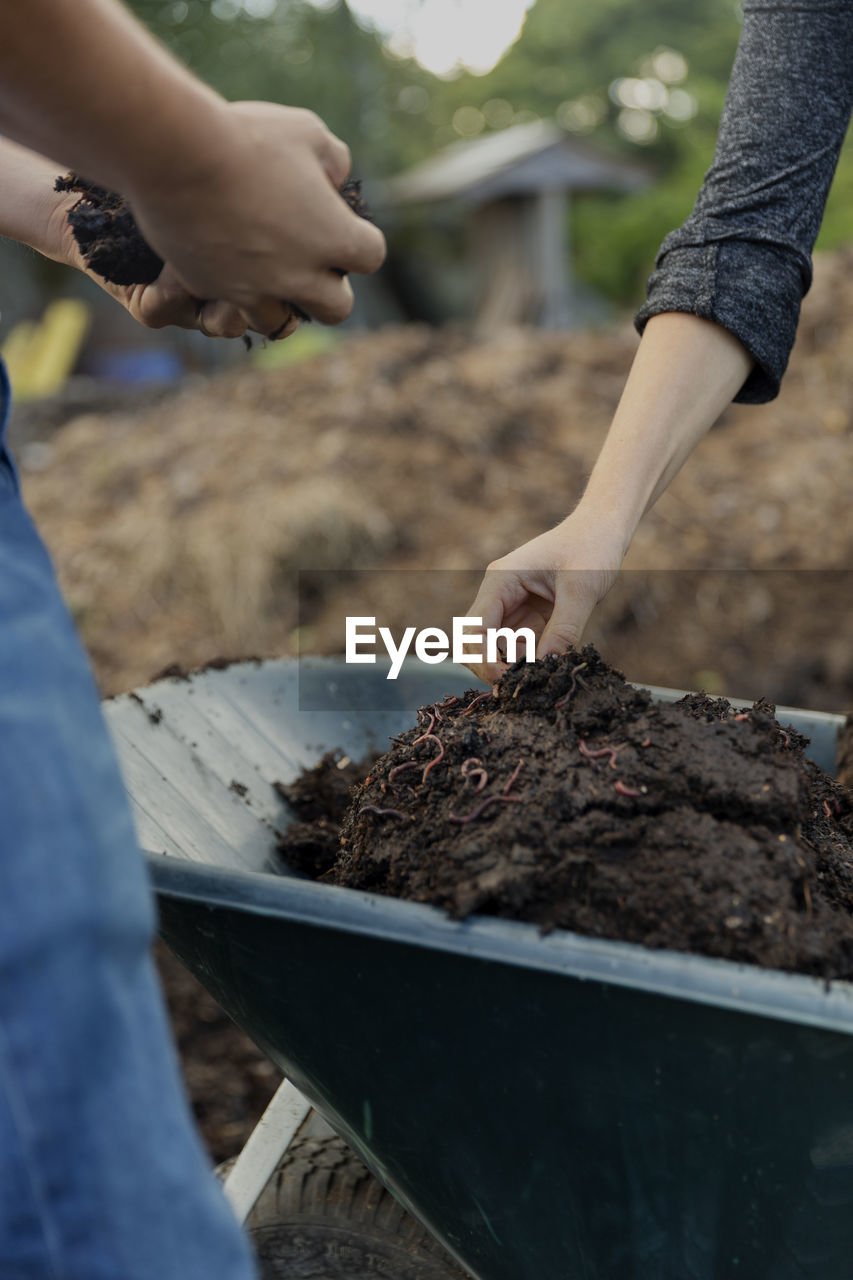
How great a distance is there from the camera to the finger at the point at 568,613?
4.00 ft

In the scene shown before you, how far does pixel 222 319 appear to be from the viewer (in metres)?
0.85

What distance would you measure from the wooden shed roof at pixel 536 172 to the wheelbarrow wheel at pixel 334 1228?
462 inches

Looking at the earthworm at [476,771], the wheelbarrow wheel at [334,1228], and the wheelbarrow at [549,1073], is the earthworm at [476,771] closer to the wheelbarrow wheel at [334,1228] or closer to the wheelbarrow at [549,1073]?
the wheelbarrow at [549,1073]

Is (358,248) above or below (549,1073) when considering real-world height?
above

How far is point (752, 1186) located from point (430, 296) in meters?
14.4

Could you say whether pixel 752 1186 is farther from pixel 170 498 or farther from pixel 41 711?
pixel 170 498

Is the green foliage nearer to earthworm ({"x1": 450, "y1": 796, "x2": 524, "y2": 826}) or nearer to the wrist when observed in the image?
the wrist

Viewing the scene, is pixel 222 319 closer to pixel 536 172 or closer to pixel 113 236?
pixel 113 236

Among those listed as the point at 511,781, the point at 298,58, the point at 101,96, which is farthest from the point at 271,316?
the point at 298,58

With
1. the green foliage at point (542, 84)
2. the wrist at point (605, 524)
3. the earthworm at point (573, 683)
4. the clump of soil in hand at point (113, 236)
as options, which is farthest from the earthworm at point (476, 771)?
the green foliage at point (542, 84)

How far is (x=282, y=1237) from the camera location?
47.9 inches

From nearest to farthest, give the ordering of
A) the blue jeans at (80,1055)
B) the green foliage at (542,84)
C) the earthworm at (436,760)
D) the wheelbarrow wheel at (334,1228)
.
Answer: the blue jeans at (80,1055) → the earthworm at (436,760) → the wheelbarrow wheel at (334,1228) → the green foliage at (542,84)

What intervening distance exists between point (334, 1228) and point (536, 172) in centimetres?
1213

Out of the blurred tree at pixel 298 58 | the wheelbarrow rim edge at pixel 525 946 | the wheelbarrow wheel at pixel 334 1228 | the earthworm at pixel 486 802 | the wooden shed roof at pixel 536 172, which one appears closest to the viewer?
the wheelbarrow rim edge at pixel 525 946
